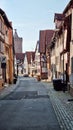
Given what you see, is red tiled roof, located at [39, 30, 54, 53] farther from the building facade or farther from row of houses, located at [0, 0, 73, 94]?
the building facade

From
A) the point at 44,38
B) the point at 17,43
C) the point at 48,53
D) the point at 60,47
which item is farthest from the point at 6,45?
the point at 17,43

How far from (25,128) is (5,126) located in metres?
0.93

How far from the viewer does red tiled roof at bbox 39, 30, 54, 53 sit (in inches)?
3339

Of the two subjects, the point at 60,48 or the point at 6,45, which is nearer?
the point at 60,48

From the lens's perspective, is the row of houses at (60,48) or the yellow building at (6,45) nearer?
the row of houses at (60,48)

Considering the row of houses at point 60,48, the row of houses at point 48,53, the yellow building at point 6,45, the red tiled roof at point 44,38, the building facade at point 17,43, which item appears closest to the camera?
the row of houses at point 60,48

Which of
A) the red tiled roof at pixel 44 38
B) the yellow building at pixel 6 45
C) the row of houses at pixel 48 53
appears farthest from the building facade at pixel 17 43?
the yellow building at pixel 6 45

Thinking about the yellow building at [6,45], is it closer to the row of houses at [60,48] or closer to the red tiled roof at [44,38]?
the row of houses at [60,48]

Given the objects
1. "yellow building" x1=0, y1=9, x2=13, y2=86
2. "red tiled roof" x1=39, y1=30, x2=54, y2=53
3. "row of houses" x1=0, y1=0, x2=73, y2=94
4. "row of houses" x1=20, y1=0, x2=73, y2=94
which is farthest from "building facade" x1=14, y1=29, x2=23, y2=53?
"yellow building" x1=0, y1=9, x2=13, y2=86

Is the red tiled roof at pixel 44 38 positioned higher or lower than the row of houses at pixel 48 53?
higher

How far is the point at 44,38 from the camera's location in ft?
282

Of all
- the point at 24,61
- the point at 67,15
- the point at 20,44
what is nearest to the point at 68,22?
the point at 67,15

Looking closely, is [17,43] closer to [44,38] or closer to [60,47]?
[44,38]

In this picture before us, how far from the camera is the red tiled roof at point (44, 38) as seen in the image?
84.8 meters
